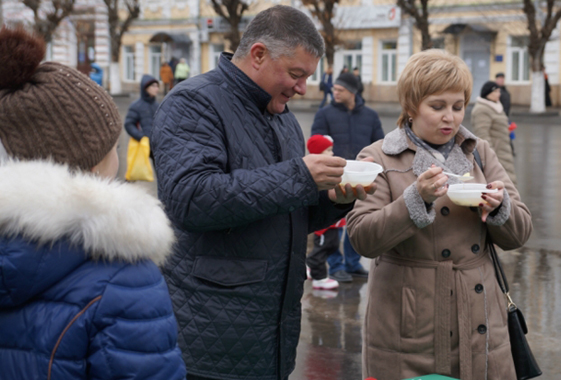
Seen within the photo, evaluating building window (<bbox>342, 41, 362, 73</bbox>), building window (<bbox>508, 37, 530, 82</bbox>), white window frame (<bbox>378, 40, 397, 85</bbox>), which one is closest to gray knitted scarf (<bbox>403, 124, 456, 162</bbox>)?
building window (<bbox>508, 37, 530, 82</bbox>)

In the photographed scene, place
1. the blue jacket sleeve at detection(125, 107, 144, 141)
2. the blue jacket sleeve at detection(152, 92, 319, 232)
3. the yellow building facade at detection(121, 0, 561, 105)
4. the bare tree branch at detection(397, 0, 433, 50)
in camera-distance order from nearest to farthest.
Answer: the blue jacket sleeve at detection(152, 92, 319, 232) < the blue jacket sleeve at detection(125, 107, 144, 141) < the bare tree branch at detection(397, 0, 433, 50) < the yellow building facade at detection(121, 0, 561, 105)

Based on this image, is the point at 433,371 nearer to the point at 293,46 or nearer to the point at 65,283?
the point at 293,46

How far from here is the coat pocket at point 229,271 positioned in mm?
2424

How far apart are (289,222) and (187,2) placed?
38.1 meters

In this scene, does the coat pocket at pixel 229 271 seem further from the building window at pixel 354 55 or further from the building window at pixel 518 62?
the building window at pixel 354 55

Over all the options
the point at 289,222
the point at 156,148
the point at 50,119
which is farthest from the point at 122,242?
the point at 289,222

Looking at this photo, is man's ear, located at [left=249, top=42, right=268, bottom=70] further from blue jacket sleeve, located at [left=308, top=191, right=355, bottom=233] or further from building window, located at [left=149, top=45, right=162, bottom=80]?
building window, located at [left=149, top=45, right=162, bottom=80]

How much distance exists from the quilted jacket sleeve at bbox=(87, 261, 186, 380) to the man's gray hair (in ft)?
3.73

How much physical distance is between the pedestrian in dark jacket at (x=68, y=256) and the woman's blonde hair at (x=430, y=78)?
1.52 m

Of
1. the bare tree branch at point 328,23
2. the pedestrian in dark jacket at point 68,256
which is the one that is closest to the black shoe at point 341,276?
the pedestrian in dark jacket at point 68,256

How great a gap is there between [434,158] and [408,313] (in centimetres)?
64

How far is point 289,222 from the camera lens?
254cm

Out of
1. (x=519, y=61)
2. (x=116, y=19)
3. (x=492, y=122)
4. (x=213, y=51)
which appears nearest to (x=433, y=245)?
(x=492, y=122)

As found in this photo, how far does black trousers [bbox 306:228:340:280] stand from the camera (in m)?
5.96
